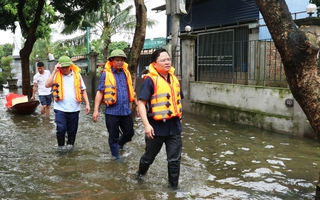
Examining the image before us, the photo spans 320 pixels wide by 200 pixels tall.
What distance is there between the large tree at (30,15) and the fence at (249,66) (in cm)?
483

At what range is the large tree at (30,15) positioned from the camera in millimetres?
13531

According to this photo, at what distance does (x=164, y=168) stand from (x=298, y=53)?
288 cm

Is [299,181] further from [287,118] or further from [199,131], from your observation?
[199,131]

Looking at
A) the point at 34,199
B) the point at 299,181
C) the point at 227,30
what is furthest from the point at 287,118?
the point at 227,30

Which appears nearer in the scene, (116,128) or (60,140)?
(116,128)

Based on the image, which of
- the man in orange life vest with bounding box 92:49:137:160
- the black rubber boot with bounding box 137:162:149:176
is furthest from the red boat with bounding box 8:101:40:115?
the black rubber boot with bounding box 137:162:149:176

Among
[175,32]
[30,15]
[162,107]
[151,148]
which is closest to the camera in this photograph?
[162,107]

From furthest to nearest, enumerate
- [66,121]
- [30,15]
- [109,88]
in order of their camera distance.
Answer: [30,15]
[66,121]
[109,88]

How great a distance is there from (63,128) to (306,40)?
4519 millimetres

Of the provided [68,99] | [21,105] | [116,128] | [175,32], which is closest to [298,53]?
[116,128]

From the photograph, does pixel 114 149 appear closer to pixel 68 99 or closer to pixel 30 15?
pixel 68 99

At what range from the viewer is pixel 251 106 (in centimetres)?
912

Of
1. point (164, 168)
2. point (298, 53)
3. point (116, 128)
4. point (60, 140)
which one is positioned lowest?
point (164, 168)

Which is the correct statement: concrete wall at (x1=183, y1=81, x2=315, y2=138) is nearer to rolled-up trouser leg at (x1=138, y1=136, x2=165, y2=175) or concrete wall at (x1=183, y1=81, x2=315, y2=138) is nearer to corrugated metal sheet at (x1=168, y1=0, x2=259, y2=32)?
rolled-up trouser leg at (x1=138, y1=136, x2=165, y2=175)
